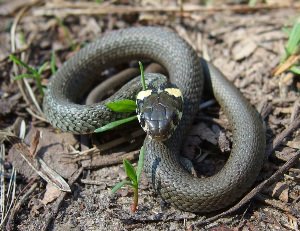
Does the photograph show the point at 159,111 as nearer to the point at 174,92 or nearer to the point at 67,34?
the point at 174,92

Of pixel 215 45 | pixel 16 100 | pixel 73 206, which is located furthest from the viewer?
pixel 215 45

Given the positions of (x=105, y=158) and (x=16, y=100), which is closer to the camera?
(x=105, y=158)

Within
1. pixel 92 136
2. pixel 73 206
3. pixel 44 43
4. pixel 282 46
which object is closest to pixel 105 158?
pixel 92 136

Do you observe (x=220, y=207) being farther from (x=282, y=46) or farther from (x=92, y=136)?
(x=282, y=46)

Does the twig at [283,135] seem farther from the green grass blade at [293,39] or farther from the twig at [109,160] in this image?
the twig at [109,160]

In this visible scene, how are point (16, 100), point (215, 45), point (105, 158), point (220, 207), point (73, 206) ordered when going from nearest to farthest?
point (220, 207) < point (73, 206) < point (105, 158) < point (16, 100) < point (215, 45)

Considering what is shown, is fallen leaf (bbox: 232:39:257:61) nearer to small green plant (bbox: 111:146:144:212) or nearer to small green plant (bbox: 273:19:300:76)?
small green plant (bbox: 273:19:300:76)

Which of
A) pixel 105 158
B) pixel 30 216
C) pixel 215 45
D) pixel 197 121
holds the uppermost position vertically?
pixel 215 45

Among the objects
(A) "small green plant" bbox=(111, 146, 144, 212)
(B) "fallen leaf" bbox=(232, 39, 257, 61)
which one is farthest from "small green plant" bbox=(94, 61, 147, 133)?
(B) "fallen leaf" bbox=(232, 39, 257, 61)
